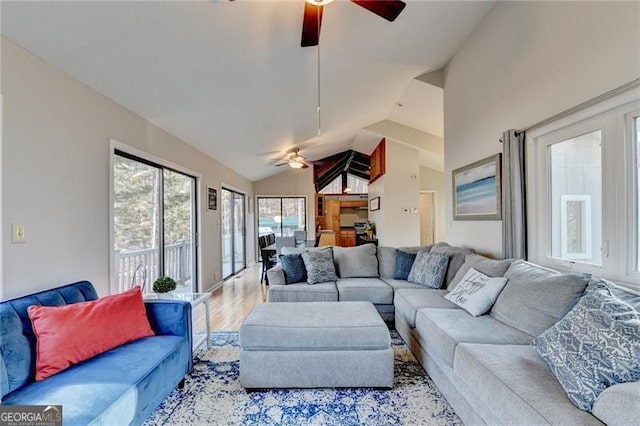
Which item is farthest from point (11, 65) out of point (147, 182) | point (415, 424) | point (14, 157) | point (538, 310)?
point (538, 310)

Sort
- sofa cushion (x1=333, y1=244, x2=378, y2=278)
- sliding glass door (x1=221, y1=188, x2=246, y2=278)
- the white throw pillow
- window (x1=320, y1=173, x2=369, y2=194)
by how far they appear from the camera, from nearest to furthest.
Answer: the white throw pillow, sofa cushion (x1=333, y1=244, x2=378, y2=278), sliding glass door (x1=221, y1=188, x2=246, y2=278), window (x1=320, y1=173, x2=369, y2=194)

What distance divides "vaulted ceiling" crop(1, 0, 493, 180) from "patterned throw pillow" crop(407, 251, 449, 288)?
2447mm

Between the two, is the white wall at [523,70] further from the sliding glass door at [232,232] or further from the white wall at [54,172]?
the sliding glass door at [232,232]

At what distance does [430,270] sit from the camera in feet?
11.2

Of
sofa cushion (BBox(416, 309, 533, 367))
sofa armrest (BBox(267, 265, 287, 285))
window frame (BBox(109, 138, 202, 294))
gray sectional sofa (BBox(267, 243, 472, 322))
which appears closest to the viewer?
sofa cushion (BBox(416, 309, 533, 367))

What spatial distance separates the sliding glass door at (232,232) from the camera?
6779mm

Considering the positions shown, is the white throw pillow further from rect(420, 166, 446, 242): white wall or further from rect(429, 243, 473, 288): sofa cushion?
rect(420, 166, 446, 242): white wall

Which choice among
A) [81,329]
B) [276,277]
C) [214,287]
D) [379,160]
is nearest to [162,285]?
[81,329]

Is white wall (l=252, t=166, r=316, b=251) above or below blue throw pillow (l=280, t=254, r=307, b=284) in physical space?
above

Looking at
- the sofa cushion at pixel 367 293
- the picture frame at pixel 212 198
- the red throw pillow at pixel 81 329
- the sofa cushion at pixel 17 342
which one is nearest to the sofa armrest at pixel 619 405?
the sofa cushion at pixel 367 293

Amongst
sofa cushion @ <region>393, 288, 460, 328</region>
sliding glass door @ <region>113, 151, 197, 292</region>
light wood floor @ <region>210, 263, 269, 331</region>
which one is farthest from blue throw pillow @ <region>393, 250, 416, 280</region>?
sliding glass door @ <region>113, 151, 197, 292</region>

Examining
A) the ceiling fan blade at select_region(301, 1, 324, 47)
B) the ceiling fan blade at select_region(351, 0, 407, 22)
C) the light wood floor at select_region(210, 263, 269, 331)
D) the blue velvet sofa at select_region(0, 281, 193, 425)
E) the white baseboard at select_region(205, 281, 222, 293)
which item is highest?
the ceiling fan blade at select_region(351, 0, 407, 22)

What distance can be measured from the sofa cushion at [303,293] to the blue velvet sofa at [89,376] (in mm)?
1456

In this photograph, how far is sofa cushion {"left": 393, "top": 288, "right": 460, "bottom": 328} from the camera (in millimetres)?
2645
